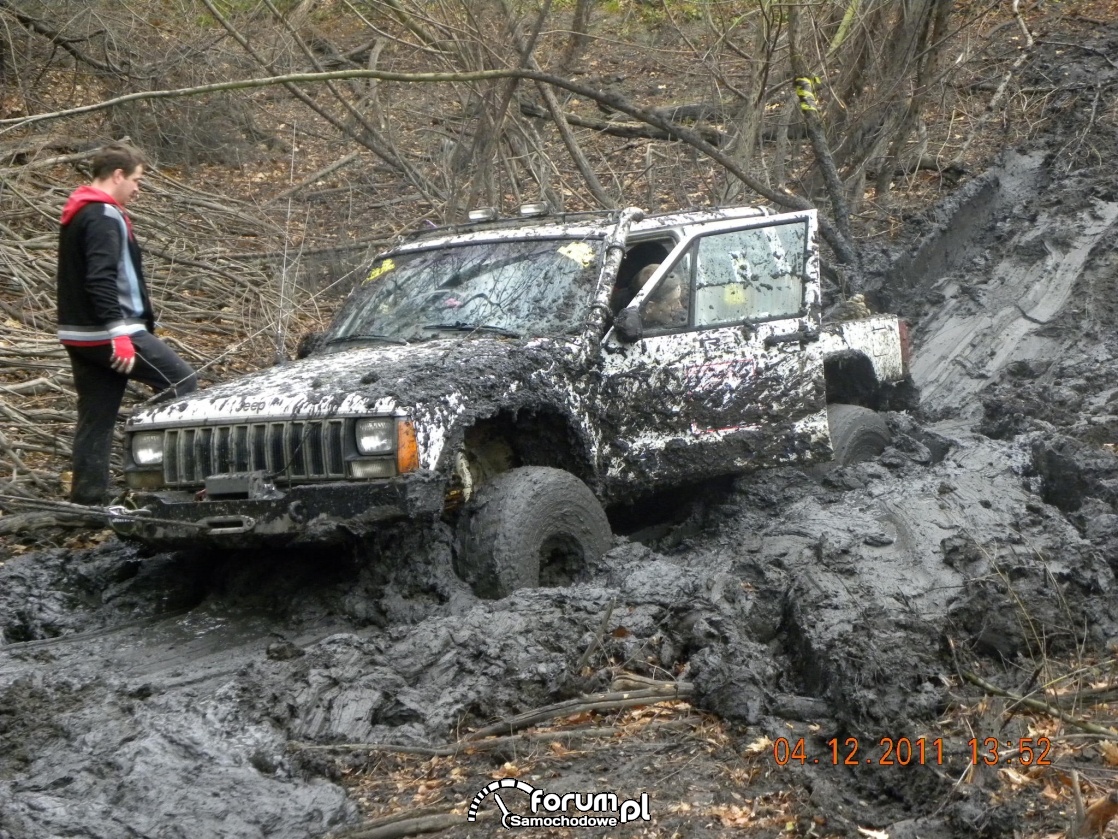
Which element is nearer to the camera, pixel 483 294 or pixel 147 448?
pixel 147 448

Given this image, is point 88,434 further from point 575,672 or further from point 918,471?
point 918,471

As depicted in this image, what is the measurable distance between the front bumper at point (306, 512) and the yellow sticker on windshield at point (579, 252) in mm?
1677

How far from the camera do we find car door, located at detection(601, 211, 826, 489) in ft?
20.3

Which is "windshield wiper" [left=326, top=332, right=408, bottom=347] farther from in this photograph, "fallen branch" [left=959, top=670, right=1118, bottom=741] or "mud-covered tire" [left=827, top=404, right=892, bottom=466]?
"fallen branch" [left=959, top=670, right=1118, bottom=741]

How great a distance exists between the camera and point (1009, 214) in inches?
461

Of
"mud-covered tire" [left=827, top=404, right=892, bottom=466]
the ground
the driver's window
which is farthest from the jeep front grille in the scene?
"mud-covered tire" [left=827, top=404, right=892, bottom=466]

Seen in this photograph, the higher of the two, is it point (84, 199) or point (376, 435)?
point (84, 199)

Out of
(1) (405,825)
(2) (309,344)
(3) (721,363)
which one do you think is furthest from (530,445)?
(1) (405,825)

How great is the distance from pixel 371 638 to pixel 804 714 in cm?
162

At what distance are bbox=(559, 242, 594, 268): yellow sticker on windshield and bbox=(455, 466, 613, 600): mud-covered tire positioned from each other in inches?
47.2

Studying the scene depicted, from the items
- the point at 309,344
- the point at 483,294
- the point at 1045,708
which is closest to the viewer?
the point at 1045,708

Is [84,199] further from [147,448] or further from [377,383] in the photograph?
[377,383]

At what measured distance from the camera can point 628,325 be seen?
19.6ft
